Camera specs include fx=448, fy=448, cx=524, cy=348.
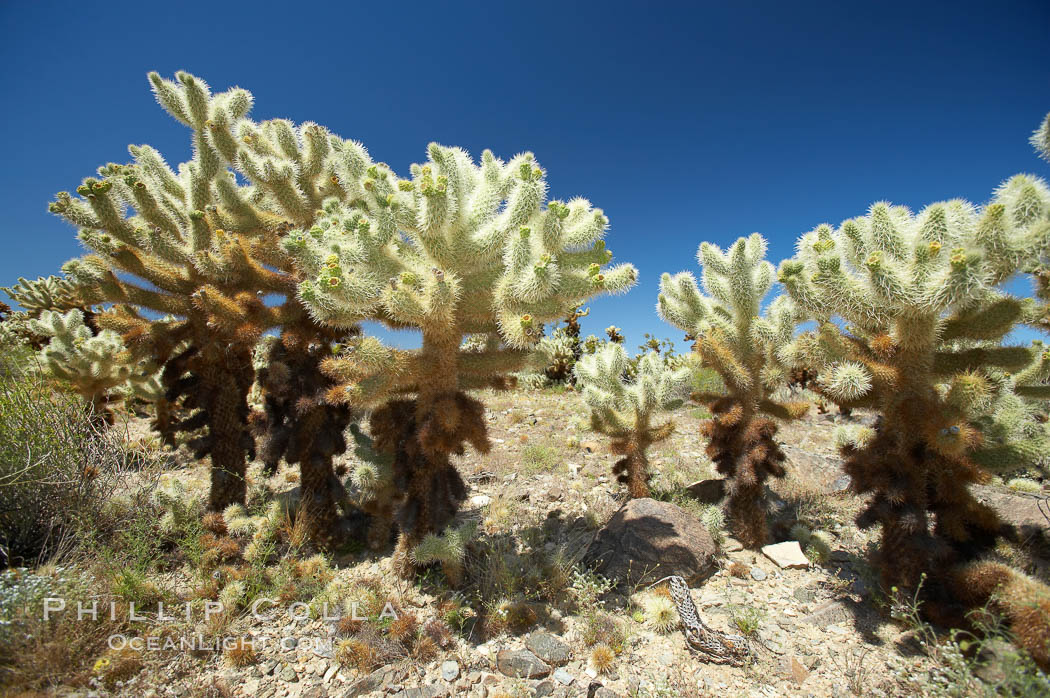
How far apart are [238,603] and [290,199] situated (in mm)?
4015

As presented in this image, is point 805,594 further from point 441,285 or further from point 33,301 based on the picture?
point 33,301

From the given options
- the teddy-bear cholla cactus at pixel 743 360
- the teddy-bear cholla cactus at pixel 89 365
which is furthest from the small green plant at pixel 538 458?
the teddy-bear cholla cactus at pixel 89 365

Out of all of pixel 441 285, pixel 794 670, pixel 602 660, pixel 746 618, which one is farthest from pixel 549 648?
pixel 441 285

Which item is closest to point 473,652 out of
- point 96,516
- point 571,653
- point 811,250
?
point 571,653

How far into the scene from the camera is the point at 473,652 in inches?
135

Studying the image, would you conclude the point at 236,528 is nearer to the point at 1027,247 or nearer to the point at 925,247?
the point at 925,247

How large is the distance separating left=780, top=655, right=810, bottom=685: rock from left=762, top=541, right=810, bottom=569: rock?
4.45 feet

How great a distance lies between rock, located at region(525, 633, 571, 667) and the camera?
3297 mm

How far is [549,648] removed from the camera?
3.40m

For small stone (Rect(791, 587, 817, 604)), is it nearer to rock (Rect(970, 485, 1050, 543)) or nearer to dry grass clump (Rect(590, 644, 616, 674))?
rock (Rect(970, 485, 1050, 543))

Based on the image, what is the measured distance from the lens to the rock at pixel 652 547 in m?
4.21

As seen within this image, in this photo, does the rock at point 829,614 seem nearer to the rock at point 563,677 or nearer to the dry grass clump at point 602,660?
the dry grass clump at point 602,660

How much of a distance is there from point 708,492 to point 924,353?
9.75ft

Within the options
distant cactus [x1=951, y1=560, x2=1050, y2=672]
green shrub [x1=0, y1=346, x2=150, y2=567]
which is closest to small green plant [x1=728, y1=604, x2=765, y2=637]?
distant cactus [x1=951, y1=560, x2=1050, y2=672]
